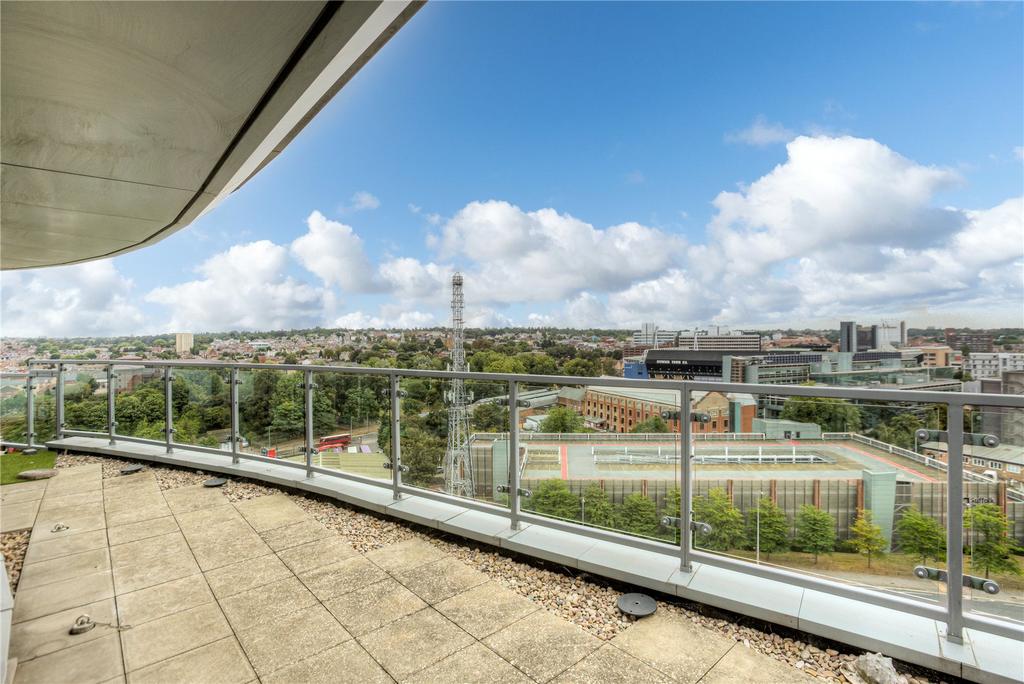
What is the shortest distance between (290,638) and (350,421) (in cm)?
246

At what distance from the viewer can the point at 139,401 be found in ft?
21.0

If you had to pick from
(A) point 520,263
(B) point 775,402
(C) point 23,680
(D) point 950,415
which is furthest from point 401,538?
(A) point 520,263

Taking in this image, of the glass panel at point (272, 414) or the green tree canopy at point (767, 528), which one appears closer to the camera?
the green tree canopy at point (767, 528)

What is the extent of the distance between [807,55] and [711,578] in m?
54.5

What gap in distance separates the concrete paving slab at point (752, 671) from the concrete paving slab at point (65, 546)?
14.0 ft

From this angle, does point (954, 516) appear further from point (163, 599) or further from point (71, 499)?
point (71, 499)

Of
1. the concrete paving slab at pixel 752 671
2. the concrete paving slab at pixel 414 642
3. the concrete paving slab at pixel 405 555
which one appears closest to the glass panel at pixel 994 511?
the concrete paving slab at pixel 752 671

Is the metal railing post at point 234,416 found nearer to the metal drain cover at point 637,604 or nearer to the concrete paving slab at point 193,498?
the concrete paving slab at point 193,498

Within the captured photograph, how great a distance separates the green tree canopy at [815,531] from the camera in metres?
2.42

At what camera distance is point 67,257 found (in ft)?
16.8

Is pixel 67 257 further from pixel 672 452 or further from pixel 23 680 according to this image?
pixel 672 452

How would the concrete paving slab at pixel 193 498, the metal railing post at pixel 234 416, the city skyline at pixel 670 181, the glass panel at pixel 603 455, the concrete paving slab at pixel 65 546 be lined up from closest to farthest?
the glass panel at pixel 603 455 → the concrete paving slab at pixel 65 546 → the concrete paving slab at pixel 193 498 → the metal railing post at pixel 234 416 → the city skyline at pixel 670 181

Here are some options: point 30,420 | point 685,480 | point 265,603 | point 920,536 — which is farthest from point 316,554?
point 30,420

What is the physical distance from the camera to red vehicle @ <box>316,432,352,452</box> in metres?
4.75
